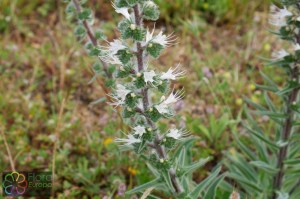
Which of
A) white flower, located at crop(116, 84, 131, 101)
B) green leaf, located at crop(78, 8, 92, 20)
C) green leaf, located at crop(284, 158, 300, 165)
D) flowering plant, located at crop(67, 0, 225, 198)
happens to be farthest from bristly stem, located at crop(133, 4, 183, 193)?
green leaf, located at crop(78, 8, 92, 20)

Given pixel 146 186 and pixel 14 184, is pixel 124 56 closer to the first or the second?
pixel 146 186

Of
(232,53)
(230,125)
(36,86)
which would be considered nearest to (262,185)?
(230,125)

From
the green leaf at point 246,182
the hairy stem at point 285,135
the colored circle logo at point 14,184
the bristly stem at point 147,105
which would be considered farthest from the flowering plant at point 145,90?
the colored circle logo at point 14,184

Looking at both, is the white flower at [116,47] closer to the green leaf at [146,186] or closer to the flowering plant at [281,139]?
the green leaf at [146,186]

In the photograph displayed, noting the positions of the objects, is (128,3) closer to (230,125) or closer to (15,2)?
(230,125)

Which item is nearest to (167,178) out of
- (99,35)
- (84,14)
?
(99,35)

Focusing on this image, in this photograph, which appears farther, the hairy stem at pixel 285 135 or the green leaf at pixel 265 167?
the green leaf at pixel 265 167

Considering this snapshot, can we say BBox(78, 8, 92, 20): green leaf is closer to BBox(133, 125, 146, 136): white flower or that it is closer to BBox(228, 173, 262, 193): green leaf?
BBox(133, 125, 146, 136): white flower
